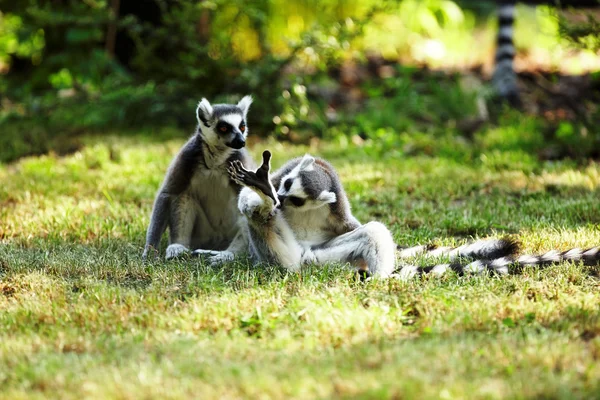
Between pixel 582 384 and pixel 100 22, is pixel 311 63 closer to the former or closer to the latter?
pixel 100 22

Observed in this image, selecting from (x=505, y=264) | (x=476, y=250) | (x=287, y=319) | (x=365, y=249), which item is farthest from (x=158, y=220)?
(x=505, y=264)

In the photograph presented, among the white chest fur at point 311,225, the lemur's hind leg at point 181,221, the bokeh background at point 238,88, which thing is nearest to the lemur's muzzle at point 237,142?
the lemur's hind leg at point 181,221

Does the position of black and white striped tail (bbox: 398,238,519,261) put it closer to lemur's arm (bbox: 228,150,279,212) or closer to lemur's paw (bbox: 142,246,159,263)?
lemur's arm (bbox: 228,150,279,212)

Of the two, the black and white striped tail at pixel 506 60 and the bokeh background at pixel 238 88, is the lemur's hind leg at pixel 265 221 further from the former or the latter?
the black and white striped tail at pixel 506 60

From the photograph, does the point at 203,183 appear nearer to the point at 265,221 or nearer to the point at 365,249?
the point at 265,221

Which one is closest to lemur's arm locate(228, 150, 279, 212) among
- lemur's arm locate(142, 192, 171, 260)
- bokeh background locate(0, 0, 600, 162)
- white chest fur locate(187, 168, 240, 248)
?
white chest fur locate(187, 168, 240, 248)

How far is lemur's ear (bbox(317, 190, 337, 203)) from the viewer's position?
3.96 meters

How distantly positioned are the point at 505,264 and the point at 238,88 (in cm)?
538

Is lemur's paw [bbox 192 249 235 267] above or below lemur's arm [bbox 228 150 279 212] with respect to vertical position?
below

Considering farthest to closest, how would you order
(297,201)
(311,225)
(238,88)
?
(238,88) < (311,225) < (297,201)

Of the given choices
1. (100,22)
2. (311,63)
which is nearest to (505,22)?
(311,63)

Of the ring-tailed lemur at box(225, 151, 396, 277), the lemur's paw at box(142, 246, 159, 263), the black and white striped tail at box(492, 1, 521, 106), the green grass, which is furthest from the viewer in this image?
the black and white striped tail at box(492, 1, 521, 106)

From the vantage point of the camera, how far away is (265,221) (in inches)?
154

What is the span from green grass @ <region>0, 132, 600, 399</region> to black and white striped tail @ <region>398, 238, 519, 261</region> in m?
0.24
